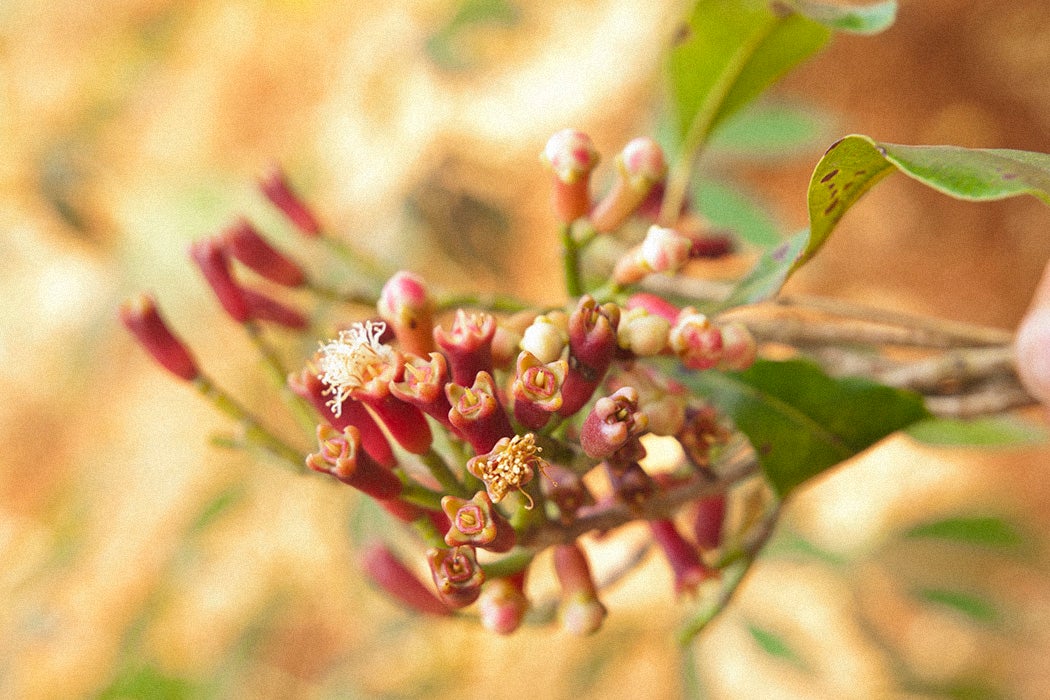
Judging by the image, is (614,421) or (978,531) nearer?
(614,421)

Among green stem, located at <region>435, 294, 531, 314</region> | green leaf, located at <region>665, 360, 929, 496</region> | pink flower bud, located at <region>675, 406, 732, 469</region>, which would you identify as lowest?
green leaf, located at <region>665, 360, 929, 496</region>

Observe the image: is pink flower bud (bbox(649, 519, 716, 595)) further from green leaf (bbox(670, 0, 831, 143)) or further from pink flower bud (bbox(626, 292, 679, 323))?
green leaf (bbox(670, 0, 831, 143))

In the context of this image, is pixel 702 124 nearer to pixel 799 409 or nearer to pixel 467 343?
pixel 799 409

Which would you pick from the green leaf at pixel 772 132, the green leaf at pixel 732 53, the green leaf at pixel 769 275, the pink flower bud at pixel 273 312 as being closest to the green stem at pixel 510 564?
the green leaf at pixel 769 275

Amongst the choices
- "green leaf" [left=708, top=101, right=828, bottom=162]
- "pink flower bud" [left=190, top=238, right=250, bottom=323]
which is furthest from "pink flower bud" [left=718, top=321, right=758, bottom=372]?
"green leaf" [left=708, top=101, right=828, bottom=162]

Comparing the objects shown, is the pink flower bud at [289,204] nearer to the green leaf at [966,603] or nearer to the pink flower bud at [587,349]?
the pink flower bud at [587,349]

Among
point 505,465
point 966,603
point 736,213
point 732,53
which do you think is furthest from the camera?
point 966,603

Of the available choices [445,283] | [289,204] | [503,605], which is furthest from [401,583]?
[445,283]

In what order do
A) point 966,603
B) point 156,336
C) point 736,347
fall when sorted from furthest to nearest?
point 966,603 < point 156,336 < point 736,347
